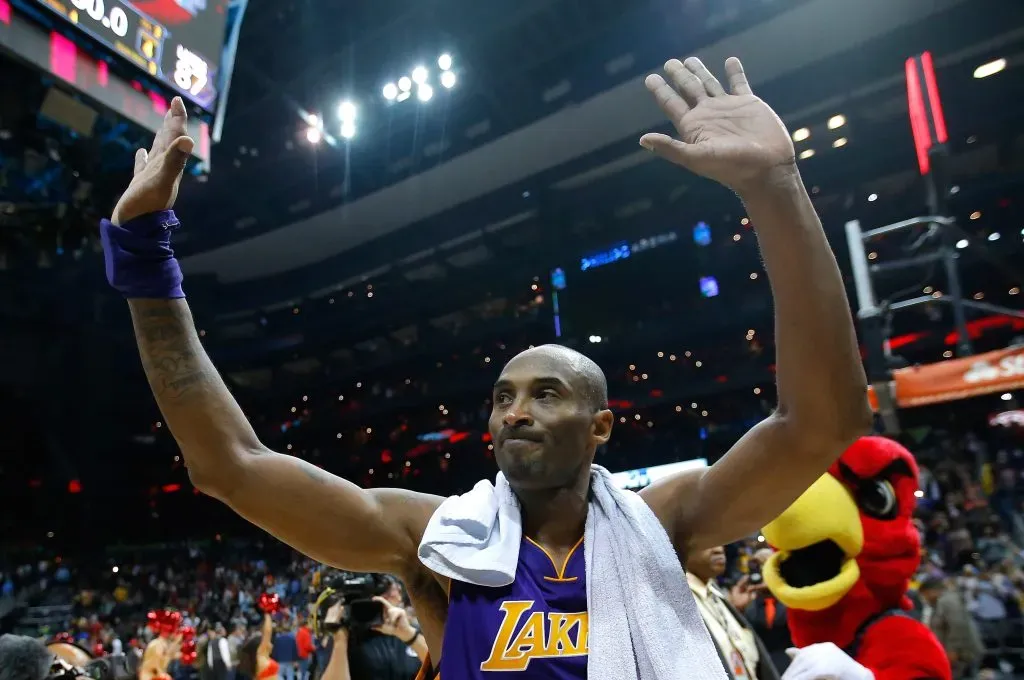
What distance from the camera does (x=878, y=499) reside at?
2.83 m

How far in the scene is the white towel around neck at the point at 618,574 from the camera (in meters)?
1.51

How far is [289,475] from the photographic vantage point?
1669 mm

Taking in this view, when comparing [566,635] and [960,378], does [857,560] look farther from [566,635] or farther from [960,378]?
[960,378]

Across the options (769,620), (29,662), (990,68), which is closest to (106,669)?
(29,662)

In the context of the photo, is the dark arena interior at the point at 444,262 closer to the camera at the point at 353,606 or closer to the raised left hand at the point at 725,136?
the camera at the point at 353,606

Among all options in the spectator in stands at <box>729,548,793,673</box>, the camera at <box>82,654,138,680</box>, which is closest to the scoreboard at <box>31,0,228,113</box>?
the camera at <box>82,654,138,680</box>

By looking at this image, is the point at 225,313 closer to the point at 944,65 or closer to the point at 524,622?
the point at 944,65

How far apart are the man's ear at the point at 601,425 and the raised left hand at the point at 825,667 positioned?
103cm

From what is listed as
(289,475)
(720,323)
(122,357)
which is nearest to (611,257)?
(720,323)

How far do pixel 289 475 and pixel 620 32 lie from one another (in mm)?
11358

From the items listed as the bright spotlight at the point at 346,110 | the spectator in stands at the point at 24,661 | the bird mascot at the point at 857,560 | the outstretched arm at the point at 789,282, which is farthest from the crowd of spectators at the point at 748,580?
the bright spotlight at the point at 346,110

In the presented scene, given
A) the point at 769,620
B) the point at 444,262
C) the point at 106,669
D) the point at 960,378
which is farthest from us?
the point at 444,262

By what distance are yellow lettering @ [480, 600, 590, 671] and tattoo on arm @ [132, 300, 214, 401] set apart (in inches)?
31.8

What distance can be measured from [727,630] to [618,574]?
181 centimetres
